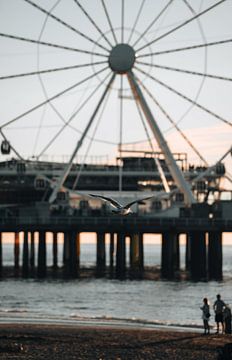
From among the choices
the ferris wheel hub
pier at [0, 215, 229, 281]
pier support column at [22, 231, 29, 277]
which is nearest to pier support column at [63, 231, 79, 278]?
pier at [0, 215, 229, 281]

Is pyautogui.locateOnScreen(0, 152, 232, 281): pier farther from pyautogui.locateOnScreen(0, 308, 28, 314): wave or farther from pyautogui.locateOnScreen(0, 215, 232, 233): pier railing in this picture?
pyautogui.locateOnScreen(0, 308, 28, 314): wave

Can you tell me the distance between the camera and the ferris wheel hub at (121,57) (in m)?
83.6

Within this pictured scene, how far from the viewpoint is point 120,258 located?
8894 centimetres

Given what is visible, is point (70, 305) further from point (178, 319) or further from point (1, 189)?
point (1, 189)

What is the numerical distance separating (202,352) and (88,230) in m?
55.4

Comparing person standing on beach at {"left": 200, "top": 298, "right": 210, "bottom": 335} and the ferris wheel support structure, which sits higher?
the ferris wheel support structure

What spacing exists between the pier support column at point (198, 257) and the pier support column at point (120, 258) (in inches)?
219

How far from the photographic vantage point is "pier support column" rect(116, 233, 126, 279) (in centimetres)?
8706

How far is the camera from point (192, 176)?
400 ft

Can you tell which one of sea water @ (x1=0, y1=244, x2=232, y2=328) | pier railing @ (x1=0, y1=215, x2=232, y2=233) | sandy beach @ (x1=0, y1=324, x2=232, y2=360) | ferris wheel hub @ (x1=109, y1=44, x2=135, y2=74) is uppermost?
ferris wheel hub @ (x1=109, y1=44, x2=135, y2=74)

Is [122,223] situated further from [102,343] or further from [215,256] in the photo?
[102,343]

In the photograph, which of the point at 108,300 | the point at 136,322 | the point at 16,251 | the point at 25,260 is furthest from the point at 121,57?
the point at 136,322

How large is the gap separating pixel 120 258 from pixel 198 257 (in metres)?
6.73

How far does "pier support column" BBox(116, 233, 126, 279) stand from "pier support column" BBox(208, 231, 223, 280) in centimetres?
695
